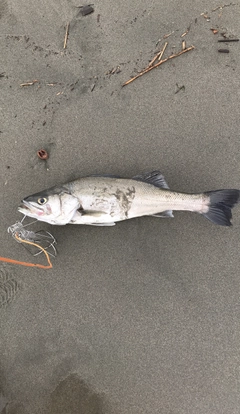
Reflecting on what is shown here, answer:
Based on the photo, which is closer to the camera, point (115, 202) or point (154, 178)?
point (115, 202)

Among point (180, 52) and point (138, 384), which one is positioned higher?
point (180, 52)

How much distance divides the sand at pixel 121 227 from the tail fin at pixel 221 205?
388 millimetres

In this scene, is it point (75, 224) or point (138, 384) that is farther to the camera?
point (75, 224)

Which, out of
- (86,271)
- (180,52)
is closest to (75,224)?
(86,271)

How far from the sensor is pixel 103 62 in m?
→ 4.29

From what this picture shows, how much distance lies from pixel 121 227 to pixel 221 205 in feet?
4.68

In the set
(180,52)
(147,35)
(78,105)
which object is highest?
(147,35)

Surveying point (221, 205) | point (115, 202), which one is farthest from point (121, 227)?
point (221, 205)

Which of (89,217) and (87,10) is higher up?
(87,10)

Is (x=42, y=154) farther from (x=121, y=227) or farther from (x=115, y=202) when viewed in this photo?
(x=121, y=227)

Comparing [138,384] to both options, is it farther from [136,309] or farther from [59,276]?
[59,276]

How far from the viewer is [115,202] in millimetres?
3707

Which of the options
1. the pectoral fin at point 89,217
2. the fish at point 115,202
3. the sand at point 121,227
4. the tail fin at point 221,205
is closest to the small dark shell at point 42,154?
the sand at point 121,227

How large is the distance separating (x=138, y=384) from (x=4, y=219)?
308 cm
